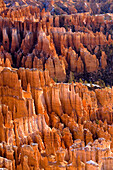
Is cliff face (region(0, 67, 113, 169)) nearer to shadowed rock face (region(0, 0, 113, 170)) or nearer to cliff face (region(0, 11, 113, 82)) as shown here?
shadowed rock face (region(0, 0, 113, 170))

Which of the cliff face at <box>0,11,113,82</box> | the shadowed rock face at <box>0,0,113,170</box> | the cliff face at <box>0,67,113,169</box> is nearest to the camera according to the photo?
the cliff face at <box>0,67,113,169</box>

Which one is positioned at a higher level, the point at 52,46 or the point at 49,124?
the point at 52,46

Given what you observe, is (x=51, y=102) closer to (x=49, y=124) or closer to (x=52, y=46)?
(x=49, y=124)

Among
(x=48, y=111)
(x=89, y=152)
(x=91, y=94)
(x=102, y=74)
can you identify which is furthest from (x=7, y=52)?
(x=89, y=152)

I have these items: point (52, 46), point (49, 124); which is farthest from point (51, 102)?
point (52, 46)

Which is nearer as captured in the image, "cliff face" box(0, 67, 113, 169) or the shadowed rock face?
"cliff face" box(0, 67, 113, 169)

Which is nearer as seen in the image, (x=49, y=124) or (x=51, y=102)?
(x=49, y=124)

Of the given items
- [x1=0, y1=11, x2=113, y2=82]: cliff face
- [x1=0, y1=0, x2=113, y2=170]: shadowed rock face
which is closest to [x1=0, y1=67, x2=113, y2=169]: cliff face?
[x1=0, y1=0, x2=113, y2=170]: shadowed rock face

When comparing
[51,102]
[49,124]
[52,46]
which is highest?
[52,46]
